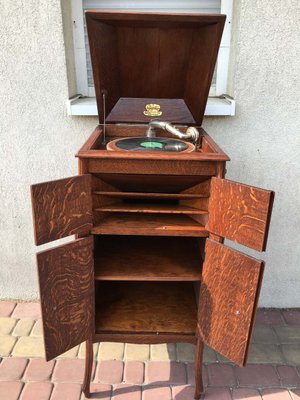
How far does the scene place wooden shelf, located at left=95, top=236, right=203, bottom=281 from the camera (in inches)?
60.7

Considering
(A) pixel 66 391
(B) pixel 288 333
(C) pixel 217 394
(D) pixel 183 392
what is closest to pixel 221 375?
(C) pixel 217 394

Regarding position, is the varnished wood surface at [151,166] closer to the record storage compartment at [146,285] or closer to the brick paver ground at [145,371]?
the record storage compartment at [146,285]

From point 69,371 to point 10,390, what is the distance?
0.94 ft

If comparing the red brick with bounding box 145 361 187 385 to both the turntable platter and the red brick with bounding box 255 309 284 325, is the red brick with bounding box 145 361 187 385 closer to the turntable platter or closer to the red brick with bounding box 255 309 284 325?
the red brick with bounding box 255 309 284 325

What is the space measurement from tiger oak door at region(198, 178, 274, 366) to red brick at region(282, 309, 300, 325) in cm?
95

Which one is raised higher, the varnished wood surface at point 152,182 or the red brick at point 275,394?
the varnished wood surface at point 152,182

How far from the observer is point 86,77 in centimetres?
219

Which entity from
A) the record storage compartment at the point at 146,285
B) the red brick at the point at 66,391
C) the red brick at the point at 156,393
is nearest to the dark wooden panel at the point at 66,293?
the record storage compartment at the point at 146,285

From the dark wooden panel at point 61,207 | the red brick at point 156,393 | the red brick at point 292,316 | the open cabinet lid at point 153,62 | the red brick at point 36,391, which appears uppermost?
the open cabinet lid at point 153,62

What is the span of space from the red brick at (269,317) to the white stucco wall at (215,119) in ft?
0.71

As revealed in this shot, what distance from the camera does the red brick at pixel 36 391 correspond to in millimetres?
1711

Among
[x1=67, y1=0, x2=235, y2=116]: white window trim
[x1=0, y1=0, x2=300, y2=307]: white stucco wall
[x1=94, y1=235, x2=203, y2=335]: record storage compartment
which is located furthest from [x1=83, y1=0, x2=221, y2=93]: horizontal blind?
[x1=94, y1=235, x2=203, y2=335]: record storage compartment

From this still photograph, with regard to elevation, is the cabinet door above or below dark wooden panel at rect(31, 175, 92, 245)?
below

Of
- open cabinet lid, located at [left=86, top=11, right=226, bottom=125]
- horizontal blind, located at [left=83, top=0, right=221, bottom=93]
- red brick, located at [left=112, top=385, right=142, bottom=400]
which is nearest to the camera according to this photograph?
open cabinet lid, located at [left=86, top=11, right=226, bottom=125]
